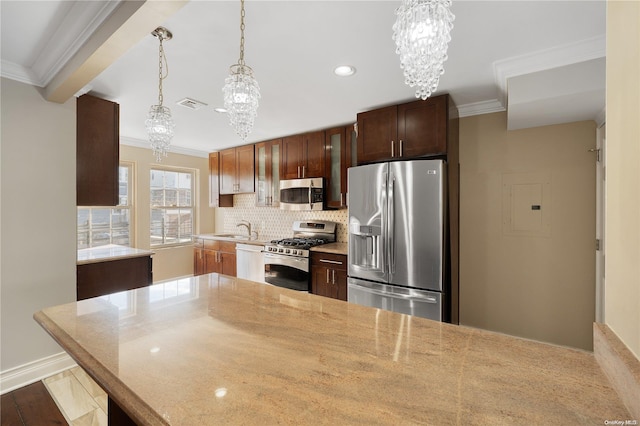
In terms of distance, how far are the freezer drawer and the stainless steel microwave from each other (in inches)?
50.2

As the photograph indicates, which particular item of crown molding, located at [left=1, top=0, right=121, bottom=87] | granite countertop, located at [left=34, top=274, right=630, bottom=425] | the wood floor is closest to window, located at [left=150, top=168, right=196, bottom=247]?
crown molding, located at [left=1, top=0, right=121, bottom=87]

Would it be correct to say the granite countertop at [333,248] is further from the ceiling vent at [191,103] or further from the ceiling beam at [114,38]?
the ceiling beam at [114,38]

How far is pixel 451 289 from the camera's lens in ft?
9.58

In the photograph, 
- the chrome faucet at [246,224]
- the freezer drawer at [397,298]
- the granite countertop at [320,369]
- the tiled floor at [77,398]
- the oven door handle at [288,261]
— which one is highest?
the chrome faucet at [246,224]

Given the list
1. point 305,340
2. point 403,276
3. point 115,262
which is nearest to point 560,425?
point 305,340

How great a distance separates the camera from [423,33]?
1135 mm

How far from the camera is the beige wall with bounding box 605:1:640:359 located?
23.0 inches

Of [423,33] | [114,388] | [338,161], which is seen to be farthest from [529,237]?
[114,388]

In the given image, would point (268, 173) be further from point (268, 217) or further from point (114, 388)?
point (114, 388)

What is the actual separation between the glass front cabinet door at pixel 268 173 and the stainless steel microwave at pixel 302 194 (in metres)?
0.23

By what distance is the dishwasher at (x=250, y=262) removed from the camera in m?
4.20

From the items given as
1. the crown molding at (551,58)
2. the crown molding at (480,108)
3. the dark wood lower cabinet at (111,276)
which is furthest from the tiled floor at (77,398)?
the crown molding at (480,108)

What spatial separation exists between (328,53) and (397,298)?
2.17 m

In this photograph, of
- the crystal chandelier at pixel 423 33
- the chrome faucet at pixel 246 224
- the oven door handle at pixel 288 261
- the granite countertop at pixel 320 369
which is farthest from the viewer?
the chrome faucet at pixel 246 224
